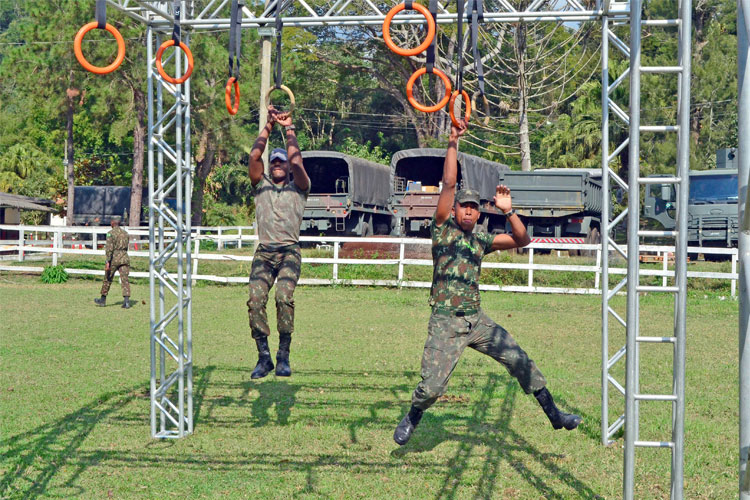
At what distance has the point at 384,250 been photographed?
87.6 feet

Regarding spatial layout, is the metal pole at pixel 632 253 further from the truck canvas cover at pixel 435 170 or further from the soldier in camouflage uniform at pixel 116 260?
the truck canvas cover at pixel 435 170

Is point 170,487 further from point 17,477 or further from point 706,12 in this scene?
point 706,12

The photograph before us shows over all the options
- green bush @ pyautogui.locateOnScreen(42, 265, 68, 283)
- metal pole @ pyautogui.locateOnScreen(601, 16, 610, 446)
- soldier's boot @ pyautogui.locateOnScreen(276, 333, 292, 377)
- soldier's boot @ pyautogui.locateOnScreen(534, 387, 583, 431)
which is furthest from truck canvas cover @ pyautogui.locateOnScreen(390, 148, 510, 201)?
soldier's boot @ pyautogui.locateOnScreen(534, 387, 583, 431)

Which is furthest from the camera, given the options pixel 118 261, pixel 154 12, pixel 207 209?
pixel 207 209

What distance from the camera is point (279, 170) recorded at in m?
8.62

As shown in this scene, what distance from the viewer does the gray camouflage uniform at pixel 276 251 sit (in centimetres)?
860

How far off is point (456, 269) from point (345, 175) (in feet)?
83.5

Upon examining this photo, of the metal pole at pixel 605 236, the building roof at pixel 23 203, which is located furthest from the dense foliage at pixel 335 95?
the metal pole at pixel 605 236

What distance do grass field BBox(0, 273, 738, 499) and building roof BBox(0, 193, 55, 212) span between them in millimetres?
27112

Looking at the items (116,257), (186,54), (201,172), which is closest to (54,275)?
(116,257)

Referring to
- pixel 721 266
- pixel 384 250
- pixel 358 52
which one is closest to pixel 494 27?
pixel 384 250

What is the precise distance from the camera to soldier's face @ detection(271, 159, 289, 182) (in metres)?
8.62

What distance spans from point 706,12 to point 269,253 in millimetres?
42955

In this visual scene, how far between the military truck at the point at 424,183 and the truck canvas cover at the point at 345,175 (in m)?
1.33
